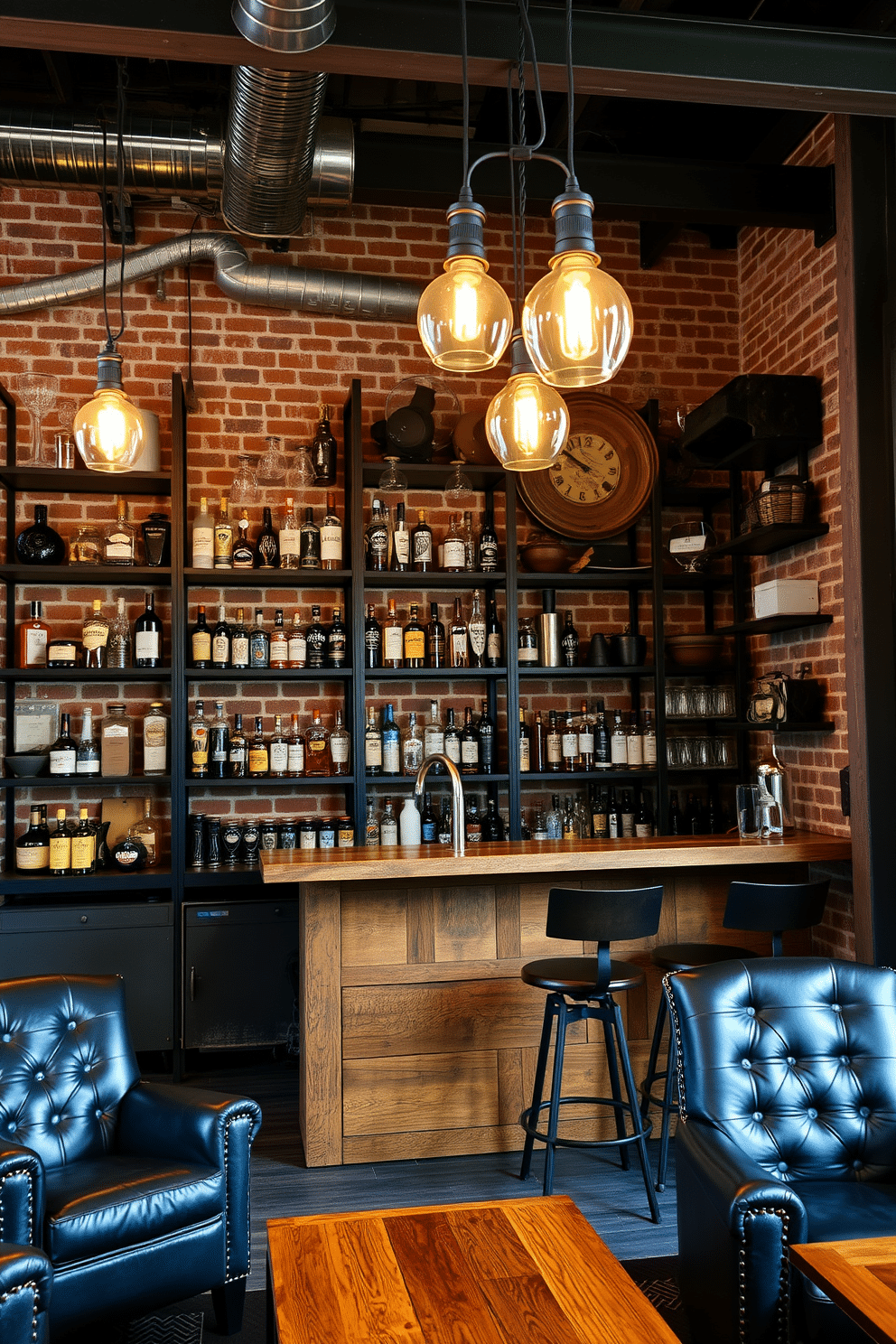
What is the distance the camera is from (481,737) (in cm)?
475

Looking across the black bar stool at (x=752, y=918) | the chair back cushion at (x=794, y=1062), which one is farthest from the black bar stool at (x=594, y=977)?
the chair back cushion at (x=794, y=1062)

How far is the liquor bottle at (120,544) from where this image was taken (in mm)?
4441

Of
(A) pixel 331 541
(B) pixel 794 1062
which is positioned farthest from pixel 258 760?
(B) pixel 794 1062

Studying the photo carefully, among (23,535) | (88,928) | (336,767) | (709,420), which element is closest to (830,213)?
(709,420)

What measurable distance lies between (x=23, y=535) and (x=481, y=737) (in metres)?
2.17

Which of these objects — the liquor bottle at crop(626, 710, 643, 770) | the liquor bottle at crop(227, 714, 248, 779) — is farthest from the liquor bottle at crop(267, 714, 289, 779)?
the liquor bottle at crop(626, 710, 643, 770)

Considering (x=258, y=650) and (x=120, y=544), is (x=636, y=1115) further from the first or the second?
(x=120, y=544)

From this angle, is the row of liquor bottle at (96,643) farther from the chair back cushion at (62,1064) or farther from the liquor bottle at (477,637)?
the chair back cushion at (62,1064)

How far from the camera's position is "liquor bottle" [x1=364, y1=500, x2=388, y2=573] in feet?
15.3

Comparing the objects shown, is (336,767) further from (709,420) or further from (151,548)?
(709,420)

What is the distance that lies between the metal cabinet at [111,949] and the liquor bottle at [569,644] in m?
2.07

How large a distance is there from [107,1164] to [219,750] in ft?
7.20

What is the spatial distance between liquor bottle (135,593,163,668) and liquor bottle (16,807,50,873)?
0.75 m

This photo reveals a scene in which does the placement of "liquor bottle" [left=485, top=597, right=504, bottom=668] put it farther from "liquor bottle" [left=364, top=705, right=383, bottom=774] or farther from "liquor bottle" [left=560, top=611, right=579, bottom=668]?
"liquor bottle" [left=364, top=705, right=383, bottom=774]
